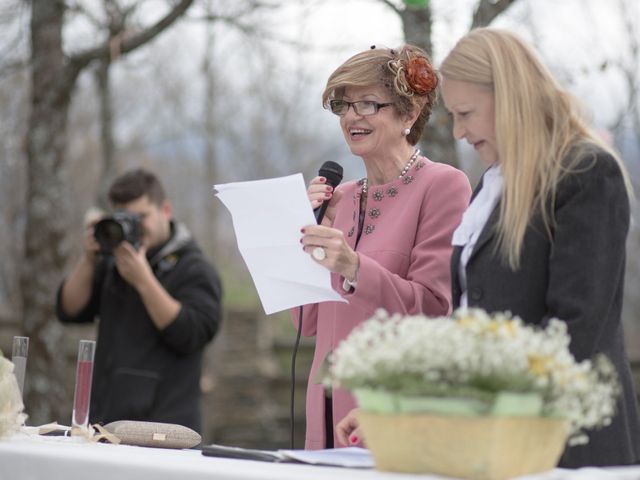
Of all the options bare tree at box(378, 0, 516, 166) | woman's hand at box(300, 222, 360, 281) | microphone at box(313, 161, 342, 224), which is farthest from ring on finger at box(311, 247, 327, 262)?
bare tree at box(378, 0, 516, 166)

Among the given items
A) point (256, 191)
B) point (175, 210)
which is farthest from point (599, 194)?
point (175, 210)

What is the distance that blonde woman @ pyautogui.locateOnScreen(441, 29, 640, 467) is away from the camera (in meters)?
2.42

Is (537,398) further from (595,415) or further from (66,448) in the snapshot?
(66,448)

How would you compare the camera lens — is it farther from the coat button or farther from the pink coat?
the coat button

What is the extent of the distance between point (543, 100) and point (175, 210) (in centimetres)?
1359

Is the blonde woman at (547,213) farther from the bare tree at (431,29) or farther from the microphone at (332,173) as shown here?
the bare tree at (431,29)

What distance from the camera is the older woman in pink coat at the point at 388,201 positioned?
3064mm

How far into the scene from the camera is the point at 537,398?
2.01 meters

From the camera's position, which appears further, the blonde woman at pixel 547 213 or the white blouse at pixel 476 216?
the white blouse at pixel 476 216

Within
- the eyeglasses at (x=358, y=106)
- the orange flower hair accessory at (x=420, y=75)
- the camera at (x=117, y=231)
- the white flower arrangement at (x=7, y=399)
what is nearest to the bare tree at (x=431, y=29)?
the camera at (x=117, y=231)

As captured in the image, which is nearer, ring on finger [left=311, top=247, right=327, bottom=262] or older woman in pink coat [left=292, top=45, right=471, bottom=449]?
ring on finger [left=311, top=247, right=327, bottom=262]

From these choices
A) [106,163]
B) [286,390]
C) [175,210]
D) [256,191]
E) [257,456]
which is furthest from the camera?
[175,210]

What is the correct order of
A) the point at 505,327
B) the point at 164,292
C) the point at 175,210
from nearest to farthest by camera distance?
the point at 505,327 → the point at 164,292 → the point at 175,210

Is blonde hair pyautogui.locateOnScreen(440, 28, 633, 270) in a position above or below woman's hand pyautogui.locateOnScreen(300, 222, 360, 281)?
above
